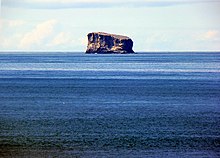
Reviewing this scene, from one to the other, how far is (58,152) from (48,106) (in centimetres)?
2696

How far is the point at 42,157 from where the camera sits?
41.0m

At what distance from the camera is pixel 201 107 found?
222 feet

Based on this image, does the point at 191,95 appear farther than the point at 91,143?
Yes

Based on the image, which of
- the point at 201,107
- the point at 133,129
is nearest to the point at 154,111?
the point at 201,107

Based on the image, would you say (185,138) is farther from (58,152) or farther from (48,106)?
(48,106)

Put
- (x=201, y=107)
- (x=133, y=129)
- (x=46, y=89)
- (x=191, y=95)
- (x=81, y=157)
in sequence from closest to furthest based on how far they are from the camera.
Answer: (x=81, y=157), (x=133, y=129), (x=201, y=107), (x=191, y=95), (x=46, y=89)

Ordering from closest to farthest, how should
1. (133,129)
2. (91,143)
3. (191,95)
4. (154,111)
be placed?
(91,143)
(133,129)
(154,111)
(191,95)

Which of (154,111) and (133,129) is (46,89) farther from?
(133,129)

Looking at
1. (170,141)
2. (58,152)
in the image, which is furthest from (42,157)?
(170,141)

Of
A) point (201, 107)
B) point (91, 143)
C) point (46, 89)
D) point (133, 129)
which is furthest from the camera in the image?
point (46, 89)

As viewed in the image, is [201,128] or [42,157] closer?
[42,157]

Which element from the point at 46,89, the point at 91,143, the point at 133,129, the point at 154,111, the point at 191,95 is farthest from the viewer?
the point at 46,89

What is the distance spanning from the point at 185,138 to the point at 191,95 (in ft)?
114

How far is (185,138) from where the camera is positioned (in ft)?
157
